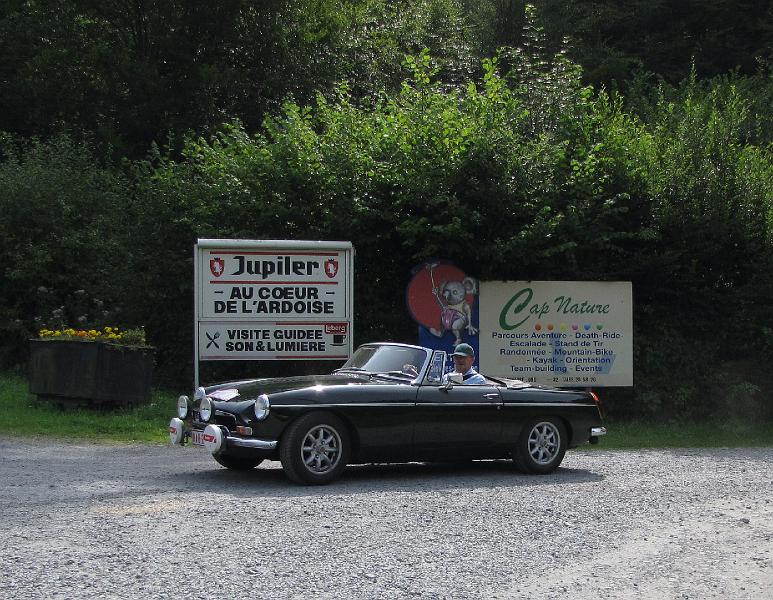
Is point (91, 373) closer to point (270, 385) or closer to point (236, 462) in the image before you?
point (236, 462)

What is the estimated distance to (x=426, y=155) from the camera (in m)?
17.8

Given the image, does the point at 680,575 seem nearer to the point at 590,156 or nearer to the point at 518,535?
the point at 518,535

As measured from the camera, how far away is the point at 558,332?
60.3ft

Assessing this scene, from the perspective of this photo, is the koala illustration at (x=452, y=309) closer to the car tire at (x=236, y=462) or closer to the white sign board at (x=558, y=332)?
the white sign board at (x=558, y=332)

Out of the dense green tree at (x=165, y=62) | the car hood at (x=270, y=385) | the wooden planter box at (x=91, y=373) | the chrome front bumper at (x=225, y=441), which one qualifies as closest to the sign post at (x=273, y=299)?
the wooden planter box at (x=91, y=373)

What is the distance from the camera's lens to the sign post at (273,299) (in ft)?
54.2

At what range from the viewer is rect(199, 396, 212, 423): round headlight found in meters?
10.5

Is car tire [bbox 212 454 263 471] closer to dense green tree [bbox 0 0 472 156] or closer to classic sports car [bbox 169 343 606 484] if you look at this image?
classic sports car [bbox 169 343 606 484]

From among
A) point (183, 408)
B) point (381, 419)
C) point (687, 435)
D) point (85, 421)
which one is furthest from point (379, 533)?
point (687, 435)

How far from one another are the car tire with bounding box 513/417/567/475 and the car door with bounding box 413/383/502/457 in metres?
0.37

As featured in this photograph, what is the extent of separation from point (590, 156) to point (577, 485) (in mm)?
8528

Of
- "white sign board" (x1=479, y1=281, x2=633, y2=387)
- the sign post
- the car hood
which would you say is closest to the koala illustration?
"white sign board" (x1=479, y1=281, x2=633, y2=387)

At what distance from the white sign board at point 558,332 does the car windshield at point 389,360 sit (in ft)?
20.9

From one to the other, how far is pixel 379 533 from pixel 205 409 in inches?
122
